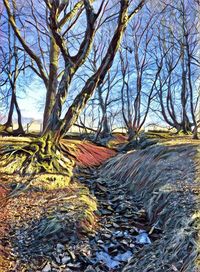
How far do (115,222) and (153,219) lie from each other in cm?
56

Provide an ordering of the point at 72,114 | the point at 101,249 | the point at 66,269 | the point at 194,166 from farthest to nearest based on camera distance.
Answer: the point at 72,114 < the point at 194,166 < the point at 101,249 < the point at 66,269

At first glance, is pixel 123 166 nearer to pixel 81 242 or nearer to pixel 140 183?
pixel 140 183

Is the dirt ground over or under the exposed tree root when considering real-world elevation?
under

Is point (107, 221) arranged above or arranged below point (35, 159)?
below

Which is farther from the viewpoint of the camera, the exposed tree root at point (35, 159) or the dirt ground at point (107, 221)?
the exposed tree root at point (35, 159)

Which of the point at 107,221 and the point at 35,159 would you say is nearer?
the point at 107,221

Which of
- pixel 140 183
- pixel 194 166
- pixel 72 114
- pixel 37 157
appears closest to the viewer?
pixel 194 166

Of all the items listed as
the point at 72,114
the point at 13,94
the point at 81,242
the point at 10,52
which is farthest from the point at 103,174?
the point at 10,52

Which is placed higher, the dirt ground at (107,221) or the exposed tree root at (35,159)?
the exposed tree root at (35,159)

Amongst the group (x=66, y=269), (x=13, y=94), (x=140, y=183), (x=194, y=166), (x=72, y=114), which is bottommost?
(x=66, y=269)

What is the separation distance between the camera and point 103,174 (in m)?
7.78

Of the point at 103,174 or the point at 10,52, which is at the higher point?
the point at 10,52

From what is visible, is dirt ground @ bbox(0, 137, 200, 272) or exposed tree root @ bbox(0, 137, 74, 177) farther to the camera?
exposed tree root @ bbox(0, 137, 74, 177)

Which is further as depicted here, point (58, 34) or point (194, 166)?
Answer: point (58, 34)
